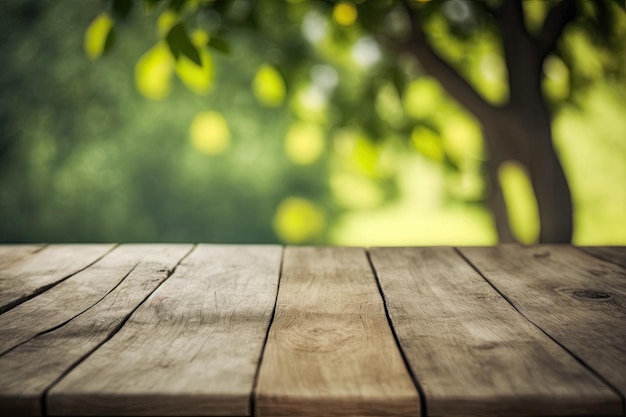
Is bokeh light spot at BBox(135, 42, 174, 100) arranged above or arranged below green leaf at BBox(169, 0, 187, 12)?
below

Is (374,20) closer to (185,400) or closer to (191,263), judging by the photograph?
(191,263)

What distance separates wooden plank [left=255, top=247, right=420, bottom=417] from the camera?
783mm

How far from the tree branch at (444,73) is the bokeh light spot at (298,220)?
9.16 ft

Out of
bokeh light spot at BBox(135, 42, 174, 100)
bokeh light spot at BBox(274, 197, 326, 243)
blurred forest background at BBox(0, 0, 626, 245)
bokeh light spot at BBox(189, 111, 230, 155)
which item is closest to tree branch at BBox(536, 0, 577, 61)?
bokeh light spot at BBox(189, 111, 230, 155)

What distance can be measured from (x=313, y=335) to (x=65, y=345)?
0.34 meters

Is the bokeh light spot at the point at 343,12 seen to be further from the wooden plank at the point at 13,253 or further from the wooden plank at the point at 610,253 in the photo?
the wooden plank at the point at 13,253

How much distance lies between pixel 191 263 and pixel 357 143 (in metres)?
0.89

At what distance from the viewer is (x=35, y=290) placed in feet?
4.29

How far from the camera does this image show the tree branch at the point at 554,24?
219 centimetres

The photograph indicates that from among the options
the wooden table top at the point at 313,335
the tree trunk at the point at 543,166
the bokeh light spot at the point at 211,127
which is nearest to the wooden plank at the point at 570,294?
the wooden table top at the point at 313,335

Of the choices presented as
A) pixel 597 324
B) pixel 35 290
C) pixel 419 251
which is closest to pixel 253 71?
pixel 419 251

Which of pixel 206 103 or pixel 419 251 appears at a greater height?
pixel 206 103

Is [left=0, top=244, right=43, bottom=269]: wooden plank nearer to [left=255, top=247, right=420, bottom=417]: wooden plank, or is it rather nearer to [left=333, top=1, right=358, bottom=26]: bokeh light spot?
[left=255, top=247, right=420, bottom=417]: wooden plank

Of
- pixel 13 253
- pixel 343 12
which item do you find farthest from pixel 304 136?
pixel 13 253
